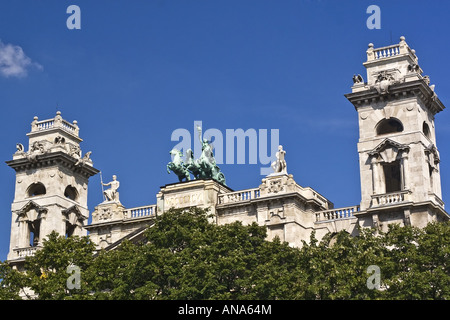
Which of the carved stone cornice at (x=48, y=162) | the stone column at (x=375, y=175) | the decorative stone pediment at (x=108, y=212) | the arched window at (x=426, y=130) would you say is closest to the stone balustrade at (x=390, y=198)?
the stone column at (x=375, y=175)

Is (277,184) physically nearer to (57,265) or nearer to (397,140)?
(397,140)

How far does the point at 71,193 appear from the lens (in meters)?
100

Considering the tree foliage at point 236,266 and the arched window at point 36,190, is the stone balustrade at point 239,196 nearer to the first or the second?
the tree foliage at point 236,266

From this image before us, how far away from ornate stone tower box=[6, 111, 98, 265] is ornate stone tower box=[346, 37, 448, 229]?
3144 cm

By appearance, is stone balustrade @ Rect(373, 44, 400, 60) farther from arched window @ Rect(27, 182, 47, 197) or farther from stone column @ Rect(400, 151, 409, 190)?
arched window @ Rect(27, 182, 47, 197)

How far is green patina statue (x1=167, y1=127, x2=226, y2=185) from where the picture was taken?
87.6 m

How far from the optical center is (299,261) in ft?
226

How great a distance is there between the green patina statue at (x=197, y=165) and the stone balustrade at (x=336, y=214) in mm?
10533

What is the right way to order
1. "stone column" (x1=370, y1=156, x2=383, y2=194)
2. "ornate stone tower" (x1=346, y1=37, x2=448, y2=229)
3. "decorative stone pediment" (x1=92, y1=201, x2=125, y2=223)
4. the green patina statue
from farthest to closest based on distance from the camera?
"decorative stone pediment" (x1=92, y1=201, x2=125, y2=223) < the green patina statue < "stone column" (x1=370, y1=156, x2=383, y2=194) < "ornate stone tower" (x1=346, y1=37, x2=448, y2=229)

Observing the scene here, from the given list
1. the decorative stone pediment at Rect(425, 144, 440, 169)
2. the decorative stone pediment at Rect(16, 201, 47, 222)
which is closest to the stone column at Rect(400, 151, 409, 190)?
the decorative stone pediment at Rect(425, 144, 440, 169)
